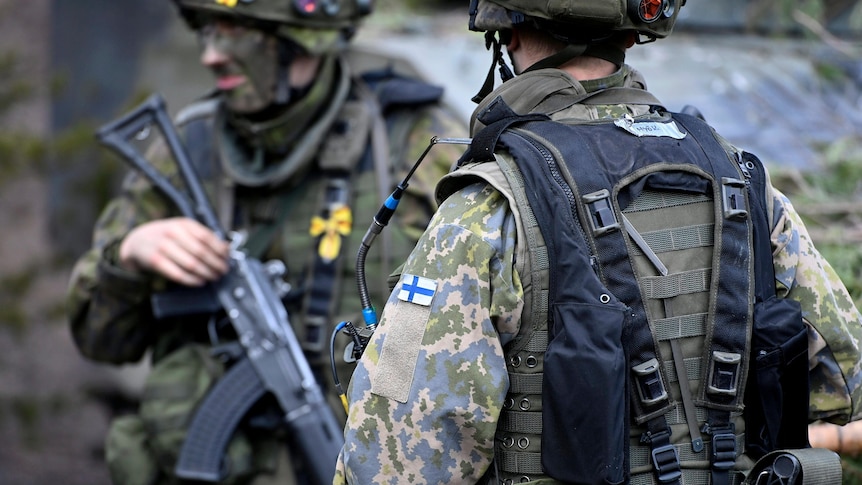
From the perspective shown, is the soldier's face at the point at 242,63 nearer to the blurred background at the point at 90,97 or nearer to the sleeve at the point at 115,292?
the sleeve at the point at 115,292

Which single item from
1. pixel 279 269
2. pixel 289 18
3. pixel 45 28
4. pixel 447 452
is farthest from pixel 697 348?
pixel 45 28

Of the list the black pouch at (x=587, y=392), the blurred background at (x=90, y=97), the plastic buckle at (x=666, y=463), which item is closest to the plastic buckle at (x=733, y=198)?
the black pouch at (x=587, y=392)

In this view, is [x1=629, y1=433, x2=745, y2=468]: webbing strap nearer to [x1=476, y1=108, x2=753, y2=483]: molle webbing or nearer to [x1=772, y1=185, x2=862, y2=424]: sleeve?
[x1=476, y1=108, x2=753, y2=483]: molle webbing

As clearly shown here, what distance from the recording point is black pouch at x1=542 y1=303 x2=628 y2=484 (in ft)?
5.26

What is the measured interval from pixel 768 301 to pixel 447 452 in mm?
618

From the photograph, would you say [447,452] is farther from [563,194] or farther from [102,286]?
[102,286]

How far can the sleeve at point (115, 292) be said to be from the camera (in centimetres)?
328

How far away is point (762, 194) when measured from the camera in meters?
1.87

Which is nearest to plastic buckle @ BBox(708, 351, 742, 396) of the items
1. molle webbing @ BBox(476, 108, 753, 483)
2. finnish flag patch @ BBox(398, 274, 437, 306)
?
molle webbing @ BBox(476, 108, 753, 483)

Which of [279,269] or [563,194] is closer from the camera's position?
[563,194]

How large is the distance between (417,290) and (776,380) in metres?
0.64

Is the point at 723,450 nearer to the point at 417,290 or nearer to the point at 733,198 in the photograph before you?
the point at 733,198

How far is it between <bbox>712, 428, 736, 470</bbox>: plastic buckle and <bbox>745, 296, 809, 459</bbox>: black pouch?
0.30 feet

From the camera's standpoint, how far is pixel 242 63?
→ 331 cm
